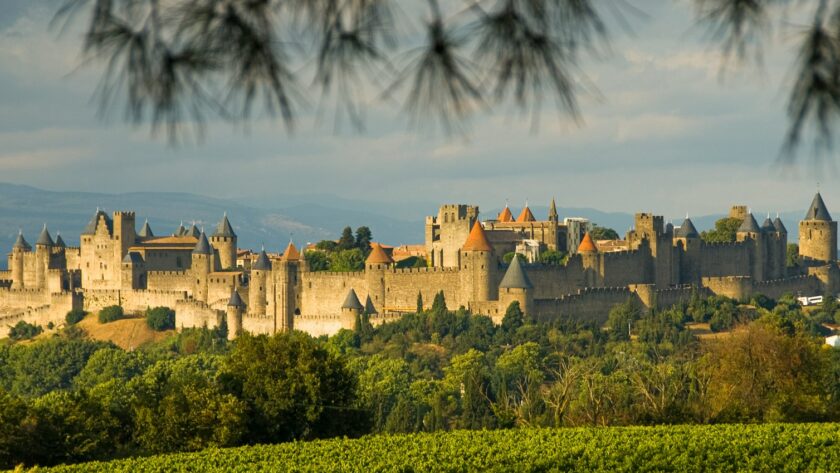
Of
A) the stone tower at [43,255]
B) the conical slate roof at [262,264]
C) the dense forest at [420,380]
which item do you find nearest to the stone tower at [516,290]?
the dense forest at [420,380]

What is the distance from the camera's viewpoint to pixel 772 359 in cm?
3991

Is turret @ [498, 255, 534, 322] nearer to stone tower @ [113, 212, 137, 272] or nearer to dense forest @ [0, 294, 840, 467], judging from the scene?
dense forest @ [0, 294, 840, 467]

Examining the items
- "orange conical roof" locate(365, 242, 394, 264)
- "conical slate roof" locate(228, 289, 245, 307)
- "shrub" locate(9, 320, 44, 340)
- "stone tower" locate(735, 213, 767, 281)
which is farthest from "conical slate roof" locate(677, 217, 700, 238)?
"shrub" locate(9, 320, 44, 340)

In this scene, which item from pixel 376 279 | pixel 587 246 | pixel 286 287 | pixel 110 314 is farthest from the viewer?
pixel 110 314

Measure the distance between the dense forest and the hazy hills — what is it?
5.68 m

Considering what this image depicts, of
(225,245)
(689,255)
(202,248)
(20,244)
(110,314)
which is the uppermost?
(20,244)

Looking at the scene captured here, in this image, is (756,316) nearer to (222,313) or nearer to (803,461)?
(222,313)

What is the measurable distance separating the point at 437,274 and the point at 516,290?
13.1 ft

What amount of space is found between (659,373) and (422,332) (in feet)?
55.0

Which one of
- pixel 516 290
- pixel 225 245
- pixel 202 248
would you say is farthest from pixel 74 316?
pixel 516 290

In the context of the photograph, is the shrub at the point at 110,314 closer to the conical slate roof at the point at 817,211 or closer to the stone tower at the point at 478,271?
the stone tower at the point at 478,271

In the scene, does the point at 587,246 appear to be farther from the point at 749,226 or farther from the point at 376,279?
the point at 749,226

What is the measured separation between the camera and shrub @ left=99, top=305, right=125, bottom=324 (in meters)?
67.6

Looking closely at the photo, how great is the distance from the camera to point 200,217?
11575 centimetres
